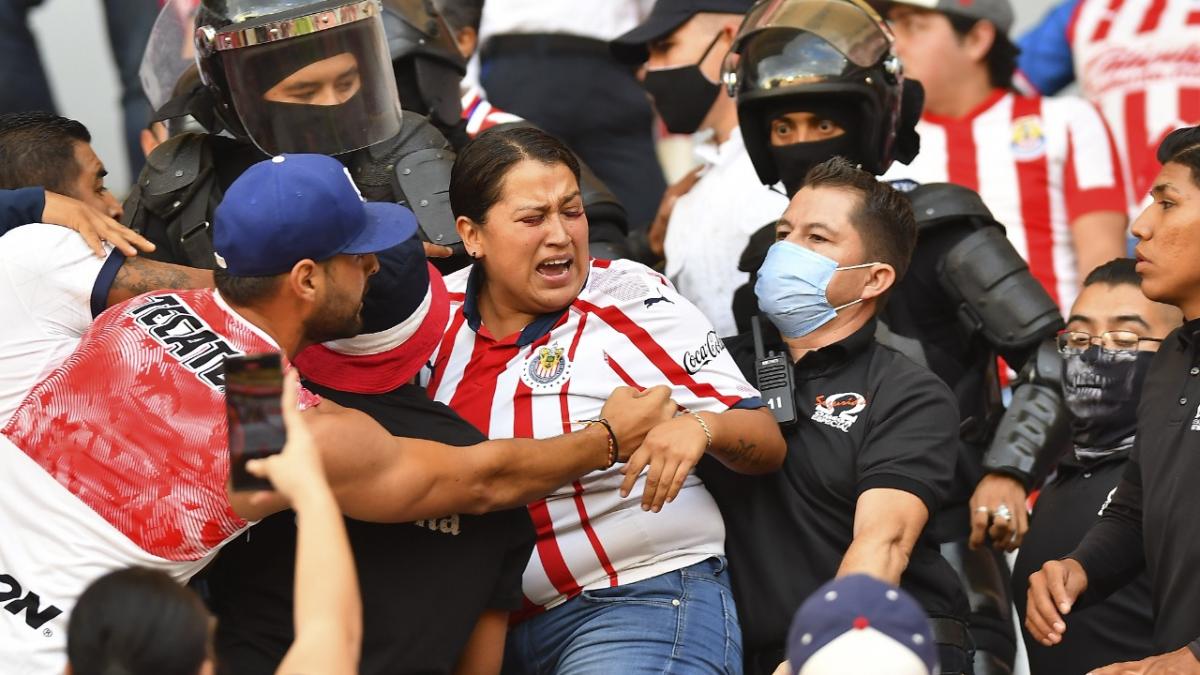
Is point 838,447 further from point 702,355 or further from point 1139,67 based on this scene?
point 1139,67

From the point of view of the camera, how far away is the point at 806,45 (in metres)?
4.77

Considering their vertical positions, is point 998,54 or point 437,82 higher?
point 437,82

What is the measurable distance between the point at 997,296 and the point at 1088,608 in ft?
2.66

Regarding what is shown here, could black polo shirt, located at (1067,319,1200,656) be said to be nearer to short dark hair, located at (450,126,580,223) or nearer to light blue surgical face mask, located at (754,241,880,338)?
light blue surgical face mask, located at (754,241,880,338)

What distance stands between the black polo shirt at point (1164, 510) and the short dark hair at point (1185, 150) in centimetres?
32

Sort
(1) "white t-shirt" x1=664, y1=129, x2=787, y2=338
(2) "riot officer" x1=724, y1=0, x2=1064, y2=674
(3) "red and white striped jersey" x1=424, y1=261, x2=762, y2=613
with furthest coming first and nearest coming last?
(1) "white t-shirt" x1=664, y1=129, x2=787, y2=338 → (2) "riot officer" x1=724, y1=0, x2=1064, y2=674 → (3) "red and white striped jersey" x1=424, y1=261, x2=762, y2=613

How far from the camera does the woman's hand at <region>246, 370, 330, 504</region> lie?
8.86 ft

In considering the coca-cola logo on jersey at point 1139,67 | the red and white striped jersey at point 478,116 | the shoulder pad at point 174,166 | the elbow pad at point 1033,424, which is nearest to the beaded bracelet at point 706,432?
the elbow pad at point 1033,424

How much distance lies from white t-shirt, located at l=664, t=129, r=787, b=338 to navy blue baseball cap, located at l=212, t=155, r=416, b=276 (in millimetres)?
1683

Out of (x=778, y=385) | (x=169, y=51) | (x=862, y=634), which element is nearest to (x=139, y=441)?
(x=862, y=634)

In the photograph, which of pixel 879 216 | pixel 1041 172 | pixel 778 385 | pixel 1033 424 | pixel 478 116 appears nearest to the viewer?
pixel 778 385

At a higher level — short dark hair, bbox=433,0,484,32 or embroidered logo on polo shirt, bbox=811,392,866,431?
short dark hair, bbox=433,0,484,32

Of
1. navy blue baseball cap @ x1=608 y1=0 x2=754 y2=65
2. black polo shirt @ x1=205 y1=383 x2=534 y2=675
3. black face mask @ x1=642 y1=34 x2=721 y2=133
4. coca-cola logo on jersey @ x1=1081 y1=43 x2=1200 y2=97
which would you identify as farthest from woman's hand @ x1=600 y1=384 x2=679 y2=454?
coca-cola logo on jersey @ x1=1081 y1=43 x2=1200 y2=97

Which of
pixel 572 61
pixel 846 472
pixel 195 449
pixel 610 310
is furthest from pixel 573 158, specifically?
pixel 572 61
